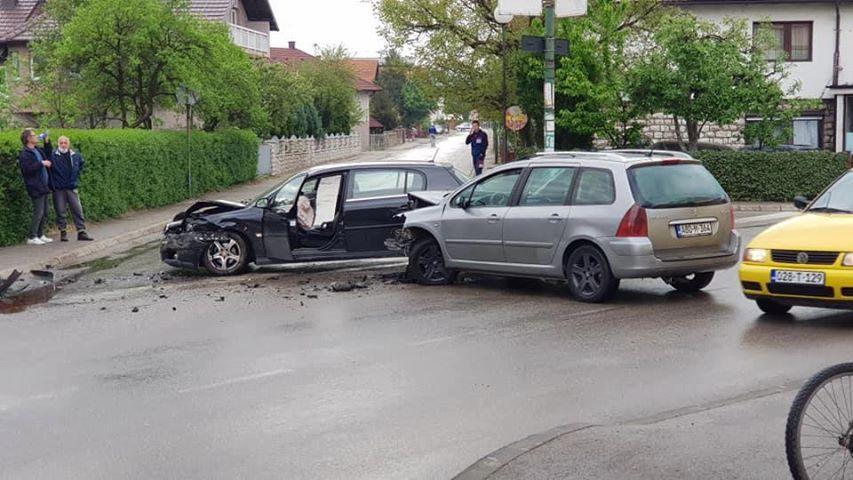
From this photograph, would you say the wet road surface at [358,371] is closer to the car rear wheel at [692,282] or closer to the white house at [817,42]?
the car rear wheel at [692,282]

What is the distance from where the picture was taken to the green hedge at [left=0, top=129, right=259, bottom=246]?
1902 centimetres

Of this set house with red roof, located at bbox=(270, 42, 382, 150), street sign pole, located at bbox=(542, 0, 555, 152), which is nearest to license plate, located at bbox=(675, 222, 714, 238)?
street sign pole, located at bbox=(542, 0, 555, 152)

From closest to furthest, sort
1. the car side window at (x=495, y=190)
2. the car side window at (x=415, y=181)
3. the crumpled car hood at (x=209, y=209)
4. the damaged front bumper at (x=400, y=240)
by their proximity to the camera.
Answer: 1. the car side window at (x=495, y=190)
2. the damaged front bumper at (x=400, y=240)
3. the car side window at (x=415, y=181)
4. the crumpled car hood at (x=209, y=209)

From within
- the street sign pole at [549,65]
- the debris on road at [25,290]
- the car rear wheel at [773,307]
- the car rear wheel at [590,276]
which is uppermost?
the street sign pole at [549,65]

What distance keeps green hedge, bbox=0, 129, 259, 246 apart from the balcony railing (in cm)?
1773

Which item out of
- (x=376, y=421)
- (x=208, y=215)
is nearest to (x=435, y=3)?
(x=208, y=215)

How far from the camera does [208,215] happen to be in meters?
15.8

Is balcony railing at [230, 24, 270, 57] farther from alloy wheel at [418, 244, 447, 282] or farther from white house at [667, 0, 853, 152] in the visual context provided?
alloy wheel at [418, 244, 447, 282]

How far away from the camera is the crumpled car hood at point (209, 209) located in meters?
15.8

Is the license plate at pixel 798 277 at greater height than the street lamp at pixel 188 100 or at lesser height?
lesser

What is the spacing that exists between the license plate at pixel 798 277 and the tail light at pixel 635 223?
1705mm

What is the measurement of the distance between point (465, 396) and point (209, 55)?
2453 centimetres

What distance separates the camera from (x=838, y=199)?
1085 centimetres

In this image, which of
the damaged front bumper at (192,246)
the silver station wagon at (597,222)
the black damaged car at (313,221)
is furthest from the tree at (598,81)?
the silver station wagon at (597,222)
